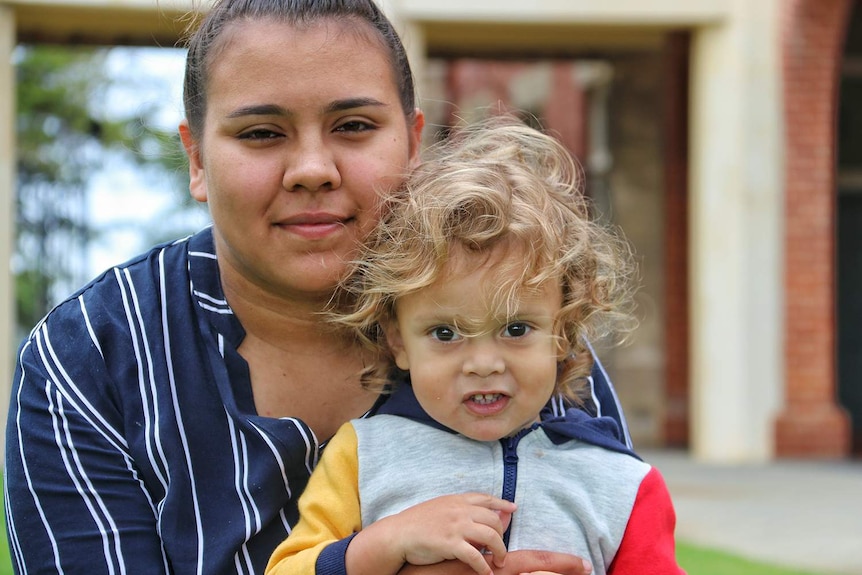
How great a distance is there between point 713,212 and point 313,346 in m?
7.74

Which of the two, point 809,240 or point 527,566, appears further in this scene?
point 809,240

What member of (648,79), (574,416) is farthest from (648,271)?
(574,416)

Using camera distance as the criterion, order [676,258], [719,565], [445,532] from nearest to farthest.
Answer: [445,532], [719,565], [676,258]

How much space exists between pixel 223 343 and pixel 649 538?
915 millimetres

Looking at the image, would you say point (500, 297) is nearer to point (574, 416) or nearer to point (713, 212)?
point (574, 416)

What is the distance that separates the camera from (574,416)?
2418mm

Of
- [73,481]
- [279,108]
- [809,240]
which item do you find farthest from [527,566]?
[809,240]

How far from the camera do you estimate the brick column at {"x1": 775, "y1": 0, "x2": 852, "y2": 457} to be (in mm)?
9719

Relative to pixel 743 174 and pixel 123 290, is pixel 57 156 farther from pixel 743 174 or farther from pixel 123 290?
pixel 123 290

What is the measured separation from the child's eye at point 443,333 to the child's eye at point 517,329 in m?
0.10

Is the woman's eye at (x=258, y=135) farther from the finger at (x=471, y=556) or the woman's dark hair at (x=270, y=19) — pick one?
the finger at (x=471, y=556)

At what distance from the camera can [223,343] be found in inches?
94.7

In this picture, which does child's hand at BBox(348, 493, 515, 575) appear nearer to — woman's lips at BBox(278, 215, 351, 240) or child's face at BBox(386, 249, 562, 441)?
child's face at BBox(386, 249, 562, 441)

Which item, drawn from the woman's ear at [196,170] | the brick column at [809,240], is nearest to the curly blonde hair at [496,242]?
the woman's ear at [196,170]
